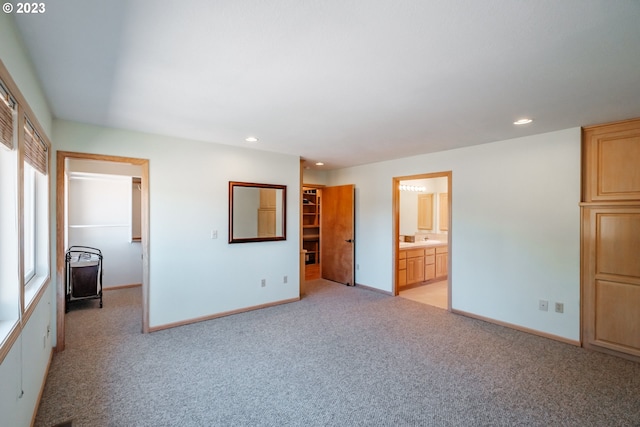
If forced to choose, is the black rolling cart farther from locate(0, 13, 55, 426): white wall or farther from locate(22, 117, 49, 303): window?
locate(0, 13, 55, 426): white wall

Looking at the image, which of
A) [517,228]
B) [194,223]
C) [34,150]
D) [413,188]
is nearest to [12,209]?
[34,150]

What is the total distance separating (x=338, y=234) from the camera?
625 centimetres

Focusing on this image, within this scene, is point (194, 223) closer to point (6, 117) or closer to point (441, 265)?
point (6, 117)

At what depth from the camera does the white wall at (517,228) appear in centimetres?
339

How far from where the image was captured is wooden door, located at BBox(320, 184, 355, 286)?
5988 mm

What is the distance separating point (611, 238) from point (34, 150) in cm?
525

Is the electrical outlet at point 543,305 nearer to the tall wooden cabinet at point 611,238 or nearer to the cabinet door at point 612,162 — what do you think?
the tall wooden cabinet at point 611,238

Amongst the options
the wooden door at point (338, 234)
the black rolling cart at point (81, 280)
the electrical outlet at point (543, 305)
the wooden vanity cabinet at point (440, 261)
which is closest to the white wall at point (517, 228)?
the electrical outlet at point (543, 305)

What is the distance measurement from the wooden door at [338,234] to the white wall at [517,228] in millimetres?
1594

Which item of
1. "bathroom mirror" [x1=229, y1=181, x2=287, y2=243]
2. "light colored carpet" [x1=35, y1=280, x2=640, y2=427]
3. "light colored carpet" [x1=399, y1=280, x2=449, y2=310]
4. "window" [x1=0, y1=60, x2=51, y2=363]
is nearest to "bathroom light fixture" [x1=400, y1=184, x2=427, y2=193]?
"light colored carpet" [x1=399, y1=280, x2=449, y2=310]

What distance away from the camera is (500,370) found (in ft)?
9.07

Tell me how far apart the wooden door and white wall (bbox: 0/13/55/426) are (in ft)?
14.7

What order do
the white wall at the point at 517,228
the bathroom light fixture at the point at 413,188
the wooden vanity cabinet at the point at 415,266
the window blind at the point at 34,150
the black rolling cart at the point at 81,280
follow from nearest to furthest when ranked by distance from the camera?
1. the window blind at the point at 34,150
2. the white wall at the point at 517,228
3. the black rolling cart at the point at 81,280
4. the wooden vanity cabinet at the point at 415,266
5. the bathroom light fixture at the point at 413,188

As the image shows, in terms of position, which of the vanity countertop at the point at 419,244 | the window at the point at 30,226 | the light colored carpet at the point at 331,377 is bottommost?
the light colored carpet at the point at 331,377
